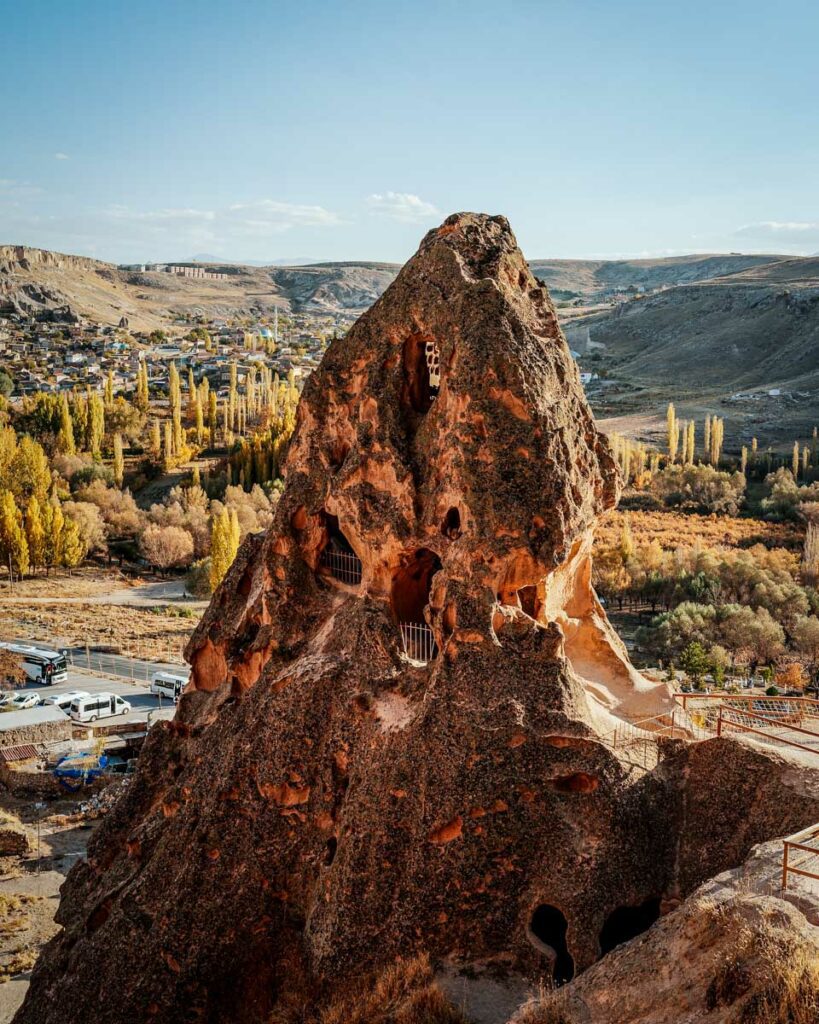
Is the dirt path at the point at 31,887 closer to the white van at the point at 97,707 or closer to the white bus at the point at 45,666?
the white van at the point at 97,707

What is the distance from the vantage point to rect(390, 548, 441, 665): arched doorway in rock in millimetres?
11953

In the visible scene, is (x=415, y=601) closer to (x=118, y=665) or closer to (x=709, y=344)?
(x=118, y=665)

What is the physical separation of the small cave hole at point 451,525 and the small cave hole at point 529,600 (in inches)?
50.0

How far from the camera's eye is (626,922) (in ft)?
34.4

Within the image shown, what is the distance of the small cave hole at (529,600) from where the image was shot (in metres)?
11.9

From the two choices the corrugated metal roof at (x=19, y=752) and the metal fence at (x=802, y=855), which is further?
the corrugated metal roof at (x=19, y=752)

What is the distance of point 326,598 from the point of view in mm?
12789

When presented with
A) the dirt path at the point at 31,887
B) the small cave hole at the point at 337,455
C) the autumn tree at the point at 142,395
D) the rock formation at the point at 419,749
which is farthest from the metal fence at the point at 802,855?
the autumn tree at the point at 142,395

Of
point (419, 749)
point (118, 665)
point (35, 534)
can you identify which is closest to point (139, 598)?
point (35, 534)

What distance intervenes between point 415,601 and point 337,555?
1308mm

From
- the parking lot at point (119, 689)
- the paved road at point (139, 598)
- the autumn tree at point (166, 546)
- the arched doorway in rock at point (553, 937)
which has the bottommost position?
the paved road at point (139, 598)

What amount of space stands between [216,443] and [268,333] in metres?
98.0

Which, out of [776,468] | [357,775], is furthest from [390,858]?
[776,468]

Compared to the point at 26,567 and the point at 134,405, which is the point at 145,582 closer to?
the point at 26,567
